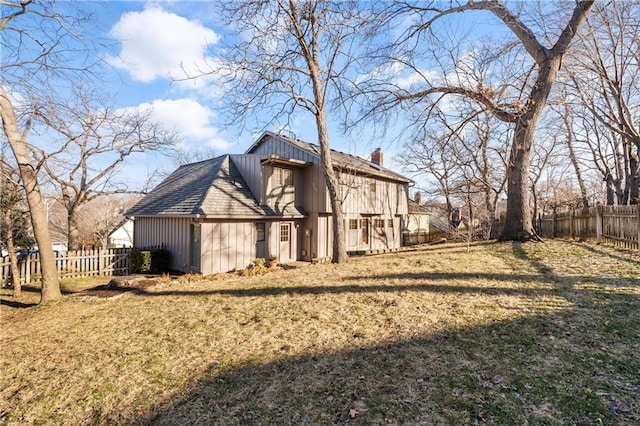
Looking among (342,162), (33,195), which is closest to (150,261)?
(33,195)

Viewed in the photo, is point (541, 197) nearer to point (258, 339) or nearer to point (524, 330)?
point (524, 330)

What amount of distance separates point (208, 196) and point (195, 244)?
7.17ft

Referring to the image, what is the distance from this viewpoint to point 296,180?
639 inches

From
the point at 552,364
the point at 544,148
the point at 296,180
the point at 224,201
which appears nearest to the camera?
the point at 552,364

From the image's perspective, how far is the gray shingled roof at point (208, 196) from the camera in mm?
12922

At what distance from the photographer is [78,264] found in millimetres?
13320

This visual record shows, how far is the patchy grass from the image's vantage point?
3514 mm

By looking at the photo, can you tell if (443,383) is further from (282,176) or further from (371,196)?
(371,196)

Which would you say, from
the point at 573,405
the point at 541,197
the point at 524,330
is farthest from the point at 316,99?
the point at 541,197

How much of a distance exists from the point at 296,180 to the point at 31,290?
1139 centimetres

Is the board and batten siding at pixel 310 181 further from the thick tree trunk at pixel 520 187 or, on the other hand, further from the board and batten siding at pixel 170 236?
the thick tree trunk at pixel 520 187

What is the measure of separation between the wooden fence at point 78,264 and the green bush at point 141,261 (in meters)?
0.90

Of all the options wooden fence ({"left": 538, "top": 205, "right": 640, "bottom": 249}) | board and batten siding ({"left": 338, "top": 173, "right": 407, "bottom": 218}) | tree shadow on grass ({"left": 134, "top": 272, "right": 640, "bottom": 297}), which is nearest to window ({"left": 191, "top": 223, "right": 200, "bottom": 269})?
tree shadow on grass ({"left": 134, "top": 272, "right": 640, "bottom": 297})

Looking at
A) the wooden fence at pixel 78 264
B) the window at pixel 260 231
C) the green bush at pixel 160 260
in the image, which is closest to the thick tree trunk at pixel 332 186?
the window at pixel 260 231
